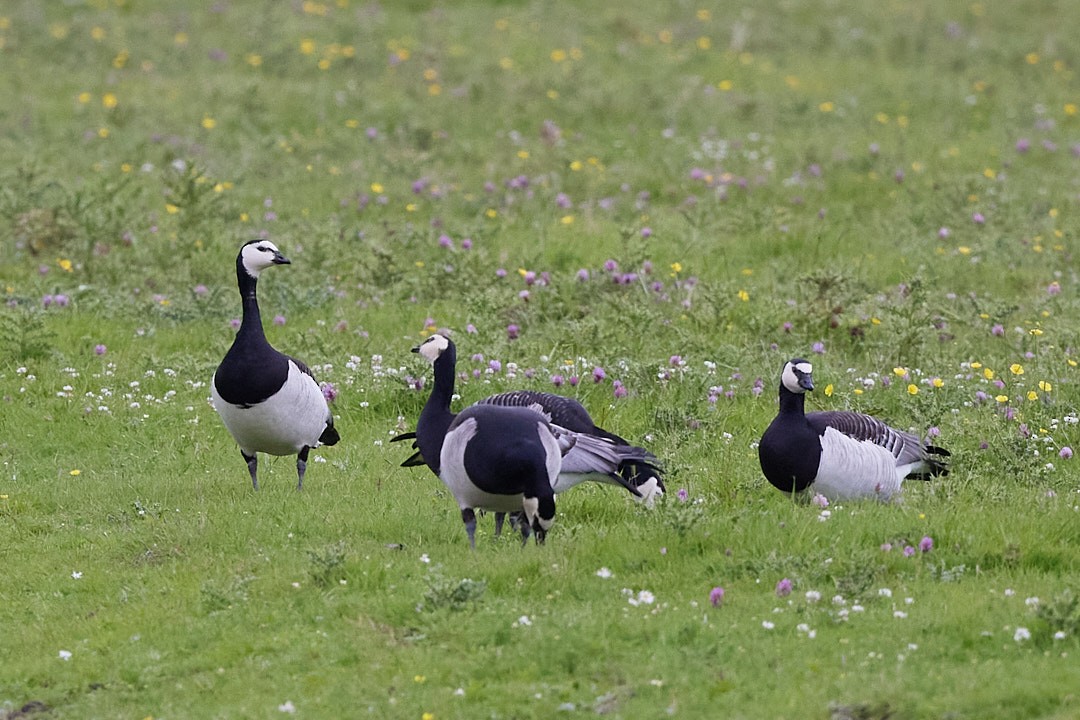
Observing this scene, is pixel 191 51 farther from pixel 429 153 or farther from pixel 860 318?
pixel 860 318

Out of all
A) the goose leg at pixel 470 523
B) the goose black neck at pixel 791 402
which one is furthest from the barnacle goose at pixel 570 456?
the goose black neck at pixel 791 402

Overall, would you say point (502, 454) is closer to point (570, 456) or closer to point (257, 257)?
point (570, 456)

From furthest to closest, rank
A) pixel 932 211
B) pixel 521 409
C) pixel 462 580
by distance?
pixel 932 211, pixel 521 409, pixel 462 580

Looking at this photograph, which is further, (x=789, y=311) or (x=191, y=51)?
(x=191, y=51)

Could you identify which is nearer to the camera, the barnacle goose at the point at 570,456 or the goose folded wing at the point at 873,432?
the barnacle goose at the point at 570,456

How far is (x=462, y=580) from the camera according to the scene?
8.05 meters

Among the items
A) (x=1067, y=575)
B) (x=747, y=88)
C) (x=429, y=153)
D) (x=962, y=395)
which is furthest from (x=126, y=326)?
(x=747, y=88)

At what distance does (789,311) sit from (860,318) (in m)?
0.66

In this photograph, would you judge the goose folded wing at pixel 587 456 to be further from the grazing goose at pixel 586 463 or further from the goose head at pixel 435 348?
the goose head at pixel 435 348

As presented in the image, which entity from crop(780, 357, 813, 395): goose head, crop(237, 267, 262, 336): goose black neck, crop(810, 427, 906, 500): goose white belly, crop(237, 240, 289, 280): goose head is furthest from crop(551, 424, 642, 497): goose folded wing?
crop(237, 240, 289, 280): goose head

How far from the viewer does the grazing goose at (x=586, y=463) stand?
911 centimetres

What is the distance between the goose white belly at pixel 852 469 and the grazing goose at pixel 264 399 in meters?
3.57

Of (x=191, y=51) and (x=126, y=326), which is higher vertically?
(x=191, y=51)

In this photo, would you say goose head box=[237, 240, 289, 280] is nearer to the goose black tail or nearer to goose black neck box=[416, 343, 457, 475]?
the goose black tail
